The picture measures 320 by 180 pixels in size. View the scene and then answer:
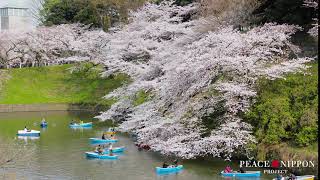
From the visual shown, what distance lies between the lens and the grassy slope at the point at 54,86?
56469 millimetres

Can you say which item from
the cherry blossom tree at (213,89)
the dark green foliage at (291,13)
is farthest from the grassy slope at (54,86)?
the dark green foliage at (291,13)

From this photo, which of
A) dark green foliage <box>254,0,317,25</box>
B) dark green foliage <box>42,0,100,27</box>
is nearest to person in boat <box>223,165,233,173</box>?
dark green foliage <box>254,0,317,25</box>

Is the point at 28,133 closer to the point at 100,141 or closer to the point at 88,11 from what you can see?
the point at 100,141

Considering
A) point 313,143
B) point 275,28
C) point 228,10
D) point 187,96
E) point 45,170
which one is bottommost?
point 45,170

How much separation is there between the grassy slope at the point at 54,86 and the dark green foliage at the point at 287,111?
28.7 meters

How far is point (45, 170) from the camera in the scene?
85.3ft

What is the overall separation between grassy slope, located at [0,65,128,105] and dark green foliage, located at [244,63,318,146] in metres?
28.7

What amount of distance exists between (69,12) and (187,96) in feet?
156

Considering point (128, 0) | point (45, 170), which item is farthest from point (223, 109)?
point (128, 0)

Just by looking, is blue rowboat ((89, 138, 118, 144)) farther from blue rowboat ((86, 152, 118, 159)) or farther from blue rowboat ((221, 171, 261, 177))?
blue rowboat ((221, 171, 261, 177))

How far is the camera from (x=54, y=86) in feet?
199

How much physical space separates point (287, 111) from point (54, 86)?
4060cm

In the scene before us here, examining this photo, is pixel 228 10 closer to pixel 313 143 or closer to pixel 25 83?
pixel 313 143

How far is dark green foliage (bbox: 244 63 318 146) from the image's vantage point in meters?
23.9
